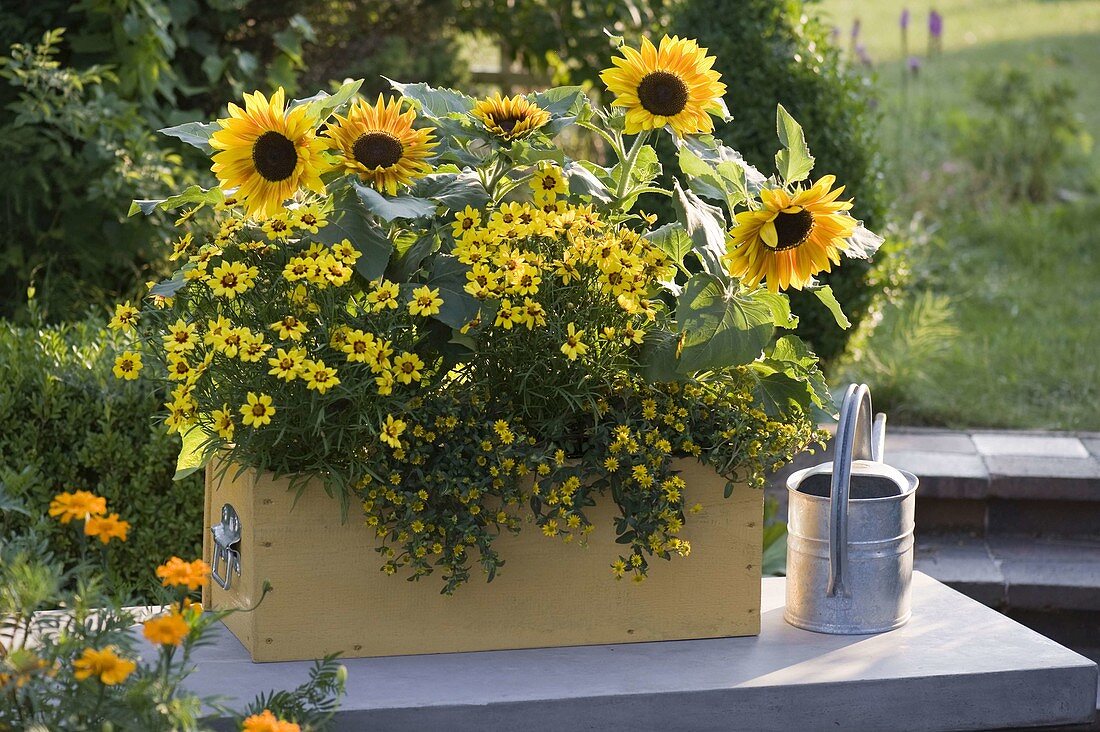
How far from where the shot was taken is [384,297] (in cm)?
147

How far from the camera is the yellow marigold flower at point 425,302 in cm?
146

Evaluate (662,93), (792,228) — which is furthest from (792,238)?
(662,93)

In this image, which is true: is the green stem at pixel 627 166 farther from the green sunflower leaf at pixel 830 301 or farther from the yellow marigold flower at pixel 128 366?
the yellow marigold flower at pixel 128 366

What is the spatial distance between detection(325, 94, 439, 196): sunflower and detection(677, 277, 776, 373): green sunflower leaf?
388 mm

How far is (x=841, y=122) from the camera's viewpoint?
133 inches

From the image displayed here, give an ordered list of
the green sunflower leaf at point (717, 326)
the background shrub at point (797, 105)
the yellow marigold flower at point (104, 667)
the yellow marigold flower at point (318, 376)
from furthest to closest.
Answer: the background shrub at point (797, 105) < the green sunflower leaf at point (717, 326) < the yellow marigold flower at point (318, 376) < the yellow marigold flower at point (104, 667)

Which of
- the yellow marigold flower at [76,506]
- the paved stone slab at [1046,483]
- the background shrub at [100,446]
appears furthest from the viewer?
the paved stone slab at [1046,483]

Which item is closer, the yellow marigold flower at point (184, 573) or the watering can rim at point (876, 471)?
the yellow marigold flower at point (184, 573)

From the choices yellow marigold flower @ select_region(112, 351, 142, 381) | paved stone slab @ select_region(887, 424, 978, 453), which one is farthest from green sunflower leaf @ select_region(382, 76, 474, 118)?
paved stone slab @ select_region(887, 424, 978, 453)

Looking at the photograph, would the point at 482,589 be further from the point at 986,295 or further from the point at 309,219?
the point at 986,295

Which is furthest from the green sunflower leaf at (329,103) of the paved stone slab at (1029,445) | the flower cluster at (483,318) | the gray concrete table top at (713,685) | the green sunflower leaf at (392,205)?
the paved stone slab at (1029,445)

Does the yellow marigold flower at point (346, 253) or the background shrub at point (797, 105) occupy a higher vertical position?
the background shrub at point (797, 105)

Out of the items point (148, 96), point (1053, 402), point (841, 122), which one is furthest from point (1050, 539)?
point (148, 96)

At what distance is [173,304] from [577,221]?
1.79ft
